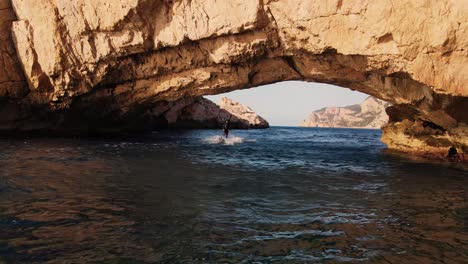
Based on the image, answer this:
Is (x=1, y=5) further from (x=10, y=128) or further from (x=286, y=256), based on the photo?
(x=286, y=256)

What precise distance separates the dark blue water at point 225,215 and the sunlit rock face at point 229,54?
15.7 ft

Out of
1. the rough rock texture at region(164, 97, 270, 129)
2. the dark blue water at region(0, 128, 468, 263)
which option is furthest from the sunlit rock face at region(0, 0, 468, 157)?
the rough rock texture at region(164, 97, 270, 129)

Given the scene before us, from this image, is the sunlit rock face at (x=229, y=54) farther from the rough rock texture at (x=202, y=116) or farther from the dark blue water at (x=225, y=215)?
the rough rock texture at (x=202, y=116)

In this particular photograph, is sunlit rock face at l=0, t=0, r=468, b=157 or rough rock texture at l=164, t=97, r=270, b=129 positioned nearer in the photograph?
sunlit rock face at l=0, t=0, r=468, b=157

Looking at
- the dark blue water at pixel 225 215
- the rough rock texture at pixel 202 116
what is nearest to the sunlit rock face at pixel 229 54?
the dark blue water at pixel 225 215

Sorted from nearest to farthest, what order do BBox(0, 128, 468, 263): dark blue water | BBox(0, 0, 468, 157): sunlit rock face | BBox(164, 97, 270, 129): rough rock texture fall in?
BBox(0, 128, 468, 263): dark blue water → BBox(0, 0, 468, 157): sunlit rock face → BBox(164, 97, 270, 129): rough rock texture

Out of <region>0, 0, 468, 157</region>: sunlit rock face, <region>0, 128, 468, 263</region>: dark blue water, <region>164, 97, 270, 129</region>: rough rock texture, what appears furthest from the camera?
<region>164, 97, 270, 129</region>: rough rock texture

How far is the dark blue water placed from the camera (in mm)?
6012

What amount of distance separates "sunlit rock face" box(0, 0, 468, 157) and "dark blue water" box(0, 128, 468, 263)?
15.7ft

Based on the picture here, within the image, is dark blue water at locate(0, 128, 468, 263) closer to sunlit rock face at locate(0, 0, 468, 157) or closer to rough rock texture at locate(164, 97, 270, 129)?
sunlit rock face at locate(0, 0, 468, 157)

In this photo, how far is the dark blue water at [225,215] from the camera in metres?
6.01

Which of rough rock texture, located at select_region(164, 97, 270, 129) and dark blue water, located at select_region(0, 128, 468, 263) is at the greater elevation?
rough rock texture, located at select_region(164, 97, 270, 129)

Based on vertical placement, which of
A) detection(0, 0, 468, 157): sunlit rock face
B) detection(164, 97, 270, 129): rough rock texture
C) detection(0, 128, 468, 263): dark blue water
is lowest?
detection(0, 128, 468, 263): dark blue water

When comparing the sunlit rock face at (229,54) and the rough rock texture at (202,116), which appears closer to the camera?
the sunlit rock face at (229,54)
